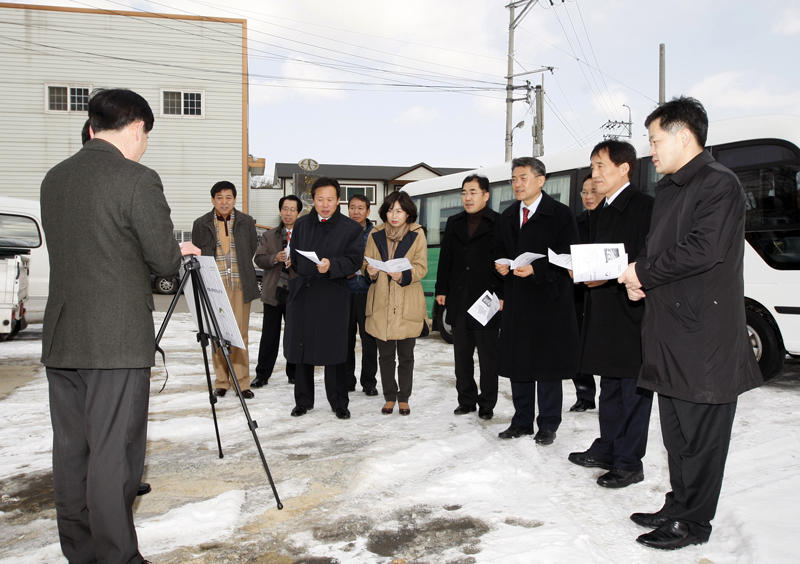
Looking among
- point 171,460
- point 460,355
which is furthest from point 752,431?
point 171,460

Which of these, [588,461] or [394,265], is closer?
[588,461]

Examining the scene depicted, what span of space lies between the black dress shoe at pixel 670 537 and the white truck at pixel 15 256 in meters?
8.40

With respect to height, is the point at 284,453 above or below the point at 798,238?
below

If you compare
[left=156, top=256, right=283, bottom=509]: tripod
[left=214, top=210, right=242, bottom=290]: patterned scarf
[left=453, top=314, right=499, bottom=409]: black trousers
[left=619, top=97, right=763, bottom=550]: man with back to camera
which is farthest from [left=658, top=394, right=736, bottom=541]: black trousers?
[left=214, top=210, right=242, bottom=290]: patterned scarf

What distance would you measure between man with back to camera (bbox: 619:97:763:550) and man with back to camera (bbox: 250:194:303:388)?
13.8 feet

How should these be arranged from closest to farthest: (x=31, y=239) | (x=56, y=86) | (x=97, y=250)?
(x=97, y=250)
(x=31, y=239)
(x=56, y=86)

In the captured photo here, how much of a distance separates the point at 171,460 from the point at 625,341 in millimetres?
3089

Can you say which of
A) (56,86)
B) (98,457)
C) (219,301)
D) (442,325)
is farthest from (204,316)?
(56,86)

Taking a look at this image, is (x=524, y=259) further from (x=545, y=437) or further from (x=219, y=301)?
(x=219, y=301)

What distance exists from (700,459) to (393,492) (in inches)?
65.1

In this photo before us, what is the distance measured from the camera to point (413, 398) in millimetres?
6020

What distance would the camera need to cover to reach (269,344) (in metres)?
6.62

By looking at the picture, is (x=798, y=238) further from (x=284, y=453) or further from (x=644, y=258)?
(x=284, y=453)

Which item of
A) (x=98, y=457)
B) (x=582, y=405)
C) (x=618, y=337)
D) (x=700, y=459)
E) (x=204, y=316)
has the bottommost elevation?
(x=582, y=405)
